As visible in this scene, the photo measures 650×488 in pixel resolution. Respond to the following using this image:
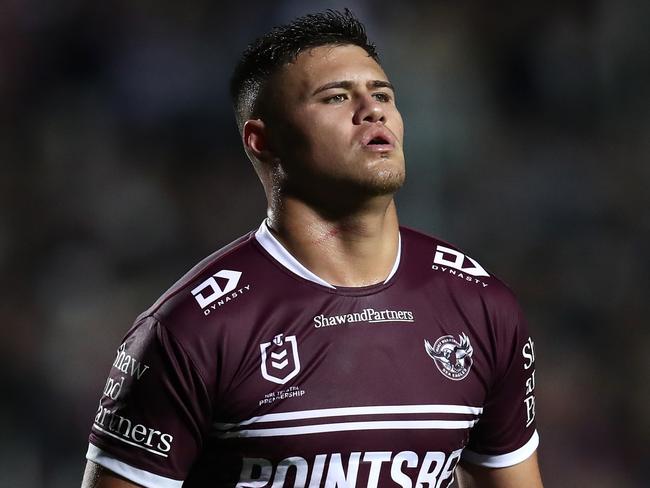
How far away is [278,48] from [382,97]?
0.35 m

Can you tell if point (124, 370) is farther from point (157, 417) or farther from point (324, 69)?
point (324, 69)

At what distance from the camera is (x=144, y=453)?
8.86ft

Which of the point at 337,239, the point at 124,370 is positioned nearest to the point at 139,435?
the point at 124,370

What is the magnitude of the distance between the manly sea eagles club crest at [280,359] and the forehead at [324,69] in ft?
2.37

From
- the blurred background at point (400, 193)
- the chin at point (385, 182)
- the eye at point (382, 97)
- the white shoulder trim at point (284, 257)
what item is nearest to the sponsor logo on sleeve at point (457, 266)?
the white shoulder trim at point (284, 257)

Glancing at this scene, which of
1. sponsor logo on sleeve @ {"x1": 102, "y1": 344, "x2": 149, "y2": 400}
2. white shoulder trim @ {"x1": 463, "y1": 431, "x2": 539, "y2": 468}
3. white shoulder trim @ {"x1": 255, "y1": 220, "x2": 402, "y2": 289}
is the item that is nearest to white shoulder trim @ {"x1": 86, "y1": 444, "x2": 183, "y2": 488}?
sponsor logo on sleeve @ {"x1": 102, "y1": 344, "x2": 149, "y2": 400}

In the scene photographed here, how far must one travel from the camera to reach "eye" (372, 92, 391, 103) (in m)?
2.97

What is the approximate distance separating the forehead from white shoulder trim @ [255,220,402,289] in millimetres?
435

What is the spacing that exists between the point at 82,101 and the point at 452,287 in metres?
4.00

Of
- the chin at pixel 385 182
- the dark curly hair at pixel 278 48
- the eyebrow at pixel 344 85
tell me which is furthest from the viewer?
the dark curly hair at pixel 278 48

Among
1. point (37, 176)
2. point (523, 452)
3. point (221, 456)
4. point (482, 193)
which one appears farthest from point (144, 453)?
point (482, 193)

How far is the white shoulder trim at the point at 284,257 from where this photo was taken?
9.53 ft

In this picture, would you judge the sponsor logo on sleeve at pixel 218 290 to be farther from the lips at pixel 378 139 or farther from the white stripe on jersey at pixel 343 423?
the lips at pixel 378 139

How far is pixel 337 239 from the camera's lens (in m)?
2.93
